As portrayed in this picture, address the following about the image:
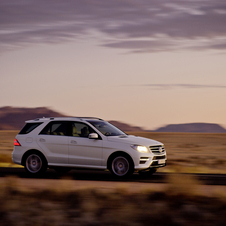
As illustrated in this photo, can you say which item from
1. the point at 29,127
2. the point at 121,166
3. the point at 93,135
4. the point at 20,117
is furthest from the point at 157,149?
the point at 20,117

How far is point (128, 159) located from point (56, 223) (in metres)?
6.16

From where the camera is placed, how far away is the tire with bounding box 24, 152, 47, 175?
45.5 feet

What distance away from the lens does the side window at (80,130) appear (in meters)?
13.6

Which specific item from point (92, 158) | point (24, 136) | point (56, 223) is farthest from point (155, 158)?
point (56, 223)

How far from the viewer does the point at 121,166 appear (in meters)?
13.1

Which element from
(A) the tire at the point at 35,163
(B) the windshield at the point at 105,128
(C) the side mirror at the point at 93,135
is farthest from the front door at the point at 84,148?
(A) the tire at the point at 35,163

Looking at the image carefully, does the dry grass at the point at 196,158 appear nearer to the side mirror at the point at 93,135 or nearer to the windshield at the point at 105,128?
the windshield at the point at 105,128

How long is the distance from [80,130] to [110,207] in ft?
19.9

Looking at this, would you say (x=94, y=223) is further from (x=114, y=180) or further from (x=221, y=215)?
(x=114, y=180)

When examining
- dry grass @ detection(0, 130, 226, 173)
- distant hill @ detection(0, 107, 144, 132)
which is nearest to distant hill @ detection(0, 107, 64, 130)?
distant hill @ detection(0, 107, 144, 132)

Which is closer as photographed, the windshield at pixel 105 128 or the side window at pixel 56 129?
the windshield at pixel 105 128

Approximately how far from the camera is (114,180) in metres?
12.6

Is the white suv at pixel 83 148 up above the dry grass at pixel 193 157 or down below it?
above

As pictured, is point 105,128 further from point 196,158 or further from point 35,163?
point 196,158
